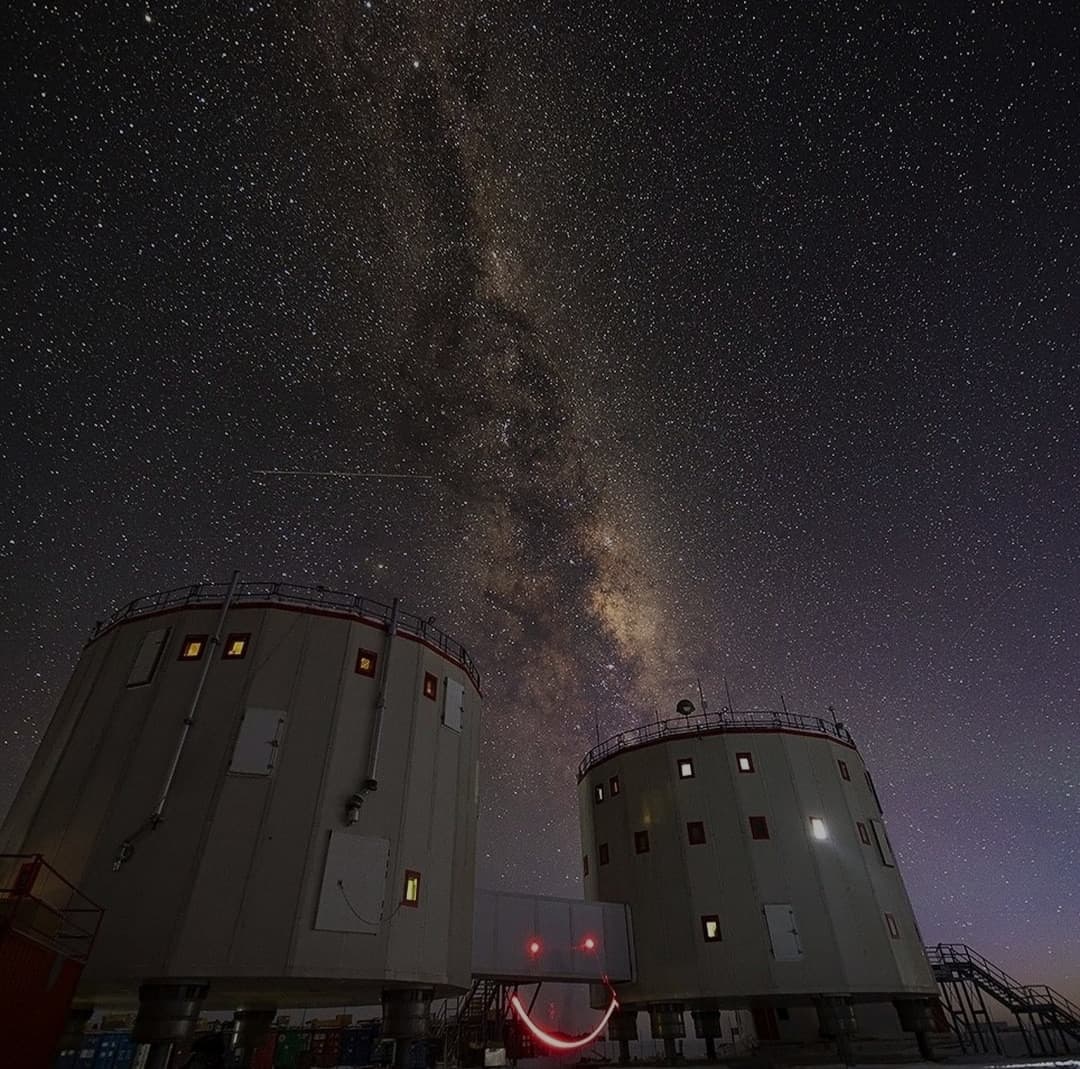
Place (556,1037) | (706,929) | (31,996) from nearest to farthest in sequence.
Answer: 1. (31,996)
2. (556,1037)
3. (706,929)

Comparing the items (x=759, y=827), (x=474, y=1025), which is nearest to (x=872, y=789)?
(x=759, y=827)

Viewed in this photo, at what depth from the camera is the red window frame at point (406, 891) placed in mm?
16922

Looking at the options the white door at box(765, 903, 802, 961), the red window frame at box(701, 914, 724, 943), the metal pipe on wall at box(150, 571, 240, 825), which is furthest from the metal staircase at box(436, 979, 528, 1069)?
the metal pipe on wall at box(150, 571, 240, 825)

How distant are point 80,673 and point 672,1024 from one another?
23.3 metres

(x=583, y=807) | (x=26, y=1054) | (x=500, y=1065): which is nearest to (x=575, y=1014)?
(x=583, y=807)

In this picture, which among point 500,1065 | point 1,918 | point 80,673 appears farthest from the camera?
point 500,1065

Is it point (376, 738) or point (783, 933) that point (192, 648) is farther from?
point (783, 933)

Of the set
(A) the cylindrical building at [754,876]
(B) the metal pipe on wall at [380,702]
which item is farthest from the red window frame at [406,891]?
(A) the cylindrical building at [754,876]

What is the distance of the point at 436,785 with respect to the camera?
19000 mm

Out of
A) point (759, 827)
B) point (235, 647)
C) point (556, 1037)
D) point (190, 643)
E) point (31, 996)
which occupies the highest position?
point (190, 643)

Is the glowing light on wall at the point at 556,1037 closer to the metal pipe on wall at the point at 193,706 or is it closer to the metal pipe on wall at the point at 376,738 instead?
the metal pipe on wall at the point at 376,738

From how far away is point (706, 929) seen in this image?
24438mm

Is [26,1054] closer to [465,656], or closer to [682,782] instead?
[465,656]

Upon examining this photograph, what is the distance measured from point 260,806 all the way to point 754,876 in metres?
Answer: 17.9
